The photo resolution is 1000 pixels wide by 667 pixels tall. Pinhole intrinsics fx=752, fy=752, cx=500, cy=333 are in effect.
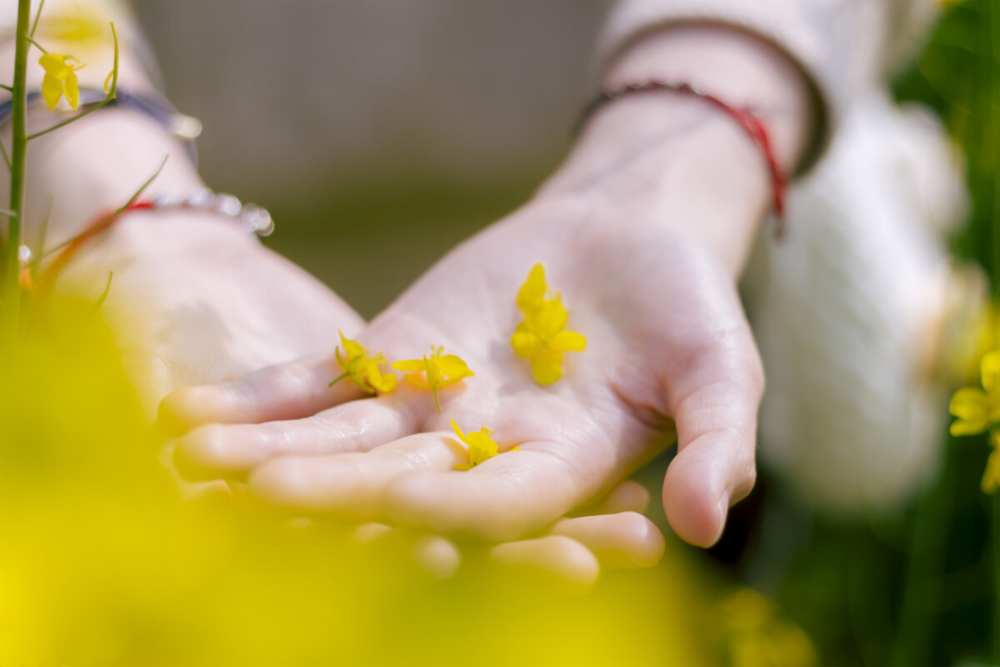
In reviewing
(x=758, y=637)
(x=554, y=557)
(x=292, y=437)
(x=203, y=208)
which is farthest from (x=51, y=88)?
(x=758, y=637)

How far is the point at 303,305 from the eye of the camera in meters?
0.72

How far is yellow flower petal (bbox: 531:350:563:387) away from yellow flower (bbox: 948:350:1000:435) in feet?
0.99

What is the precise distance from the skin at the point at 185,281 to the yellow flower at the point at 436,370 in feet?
0.16

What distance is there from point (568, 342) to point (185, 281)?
0.35m

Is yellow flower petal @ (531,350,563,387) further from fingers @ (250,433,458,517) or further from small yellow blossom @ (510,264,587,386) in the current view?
fingers @ (250,433,458,517)

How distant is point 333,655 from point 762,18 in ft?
3.30

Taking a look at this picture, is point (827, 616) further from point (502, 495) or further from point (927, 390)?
point (502, 495)

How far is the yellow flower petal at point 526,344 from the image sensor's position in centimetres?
60

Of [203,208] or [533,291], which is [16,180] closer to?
[533,291]

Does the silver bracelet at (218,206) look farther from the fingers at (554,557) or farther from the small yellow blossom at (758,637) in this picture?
the small yellow blossom at (758,637)

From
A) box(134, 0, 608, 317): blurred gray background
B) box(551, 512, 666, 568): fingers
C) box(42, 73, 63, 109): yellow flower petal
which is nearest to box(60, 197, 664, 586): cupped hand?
box(551, 512, 666, 568): fingers

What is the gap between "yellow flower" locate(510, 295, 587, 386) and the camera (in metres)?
0.59

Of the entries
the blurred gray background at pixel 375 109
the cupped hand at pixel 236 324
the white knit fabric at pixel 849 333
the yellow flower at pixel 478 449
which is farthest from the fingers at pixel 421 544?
the white knit fabric at pixel 849 333

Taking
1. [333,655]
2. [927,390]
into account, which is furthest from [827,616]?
[333,655]
